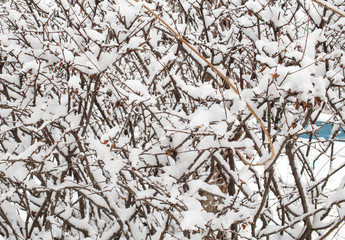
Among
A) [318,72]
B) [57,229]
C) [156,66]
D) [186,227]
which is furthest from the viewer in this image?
[57,229]

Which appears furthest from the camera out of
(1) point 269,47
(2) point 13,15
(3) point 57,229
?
(3) point 57,229

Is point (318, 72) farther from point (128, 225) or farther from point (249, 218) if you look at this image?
point (128, 225)

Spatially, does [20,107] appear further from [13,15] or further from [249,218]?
[249,218]

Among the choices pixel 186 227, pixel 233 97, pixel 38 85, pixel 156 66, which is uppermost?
pixel 156 66

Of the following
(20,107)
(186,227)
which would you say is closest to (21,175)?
(20,107)

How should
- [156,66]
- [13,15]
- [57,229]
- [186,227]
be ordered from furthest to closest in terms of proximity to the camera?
1. [57,229]
2. [13,15]
3. [156,66]
4. [186,227]

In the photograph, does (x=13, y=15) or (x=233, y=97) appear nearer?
(x=233, y=97)

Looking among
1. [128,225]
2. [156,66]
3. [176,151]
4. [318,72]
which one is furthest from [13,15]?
[318,72]

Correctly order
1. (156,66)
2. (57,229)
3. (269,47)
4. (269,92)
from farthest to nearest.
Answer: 1. (57,229)
2. (156,66)
3. (269,47)
4. (269,92)

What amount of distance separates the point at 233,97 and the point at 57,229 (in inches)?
74.0

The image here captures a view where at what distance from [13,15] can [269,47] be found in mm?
1833

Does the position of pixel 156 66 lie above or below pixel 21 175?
above

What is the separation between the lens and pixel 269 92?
1.61 meters

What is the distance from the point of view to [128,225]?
243 cm
